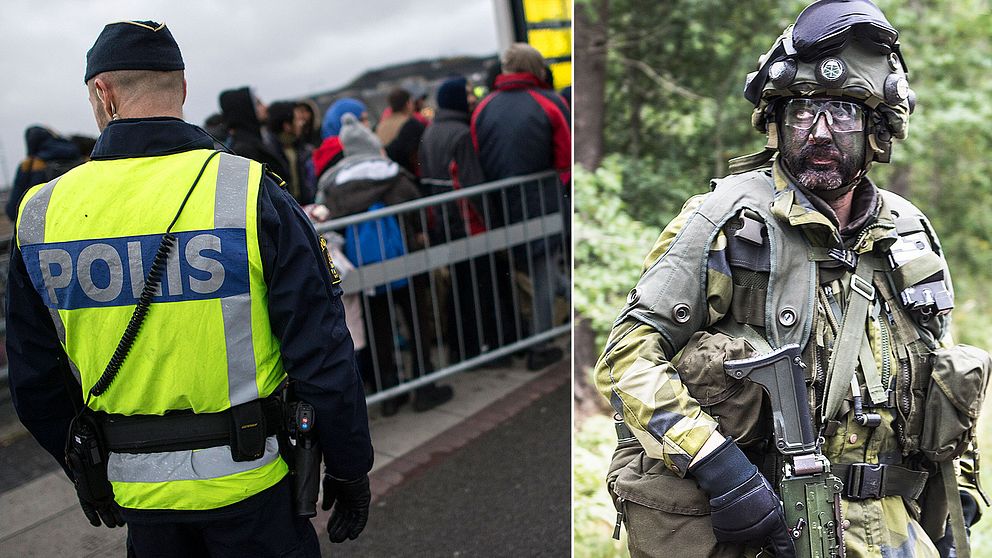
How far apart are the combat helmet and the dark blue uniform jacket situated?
4.16ft

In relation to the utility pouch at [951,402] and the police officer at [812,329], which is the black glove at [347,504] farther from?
the utility pouch at [951,402]

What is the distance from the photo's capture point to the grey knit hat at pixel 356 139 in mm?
4996

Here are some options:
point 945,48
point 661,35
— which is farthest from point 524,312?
point 945,48

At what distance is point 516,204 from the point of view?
5645 mm

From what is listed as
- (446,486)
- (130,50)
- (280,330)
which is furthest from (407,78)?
(280,330)

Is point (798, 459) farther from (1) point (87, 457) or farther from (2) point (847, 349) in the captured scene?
(1) point (87, 457)

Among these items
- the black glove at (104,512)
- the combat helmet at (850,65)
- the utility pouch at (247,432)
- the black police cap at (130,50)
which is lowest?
the black glove at (104,512)

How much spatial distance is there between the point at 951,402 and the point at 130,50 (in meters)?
2.19

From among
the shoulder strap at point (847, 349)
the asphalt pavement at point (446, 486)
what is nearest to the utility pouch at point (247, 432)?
the shoulder strap at point (847, 349)

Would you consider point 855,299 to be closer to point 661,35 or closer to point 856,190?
point 856,190

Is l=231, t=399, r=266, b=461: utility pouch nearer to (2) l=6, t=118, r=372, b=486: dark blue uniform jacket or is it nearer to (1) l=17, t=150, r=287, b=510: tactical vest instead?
(1) l=17, t=150, r=287, b=510: tactical vest

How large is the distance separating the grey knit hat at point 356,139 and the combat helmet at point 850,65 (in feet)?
10.7

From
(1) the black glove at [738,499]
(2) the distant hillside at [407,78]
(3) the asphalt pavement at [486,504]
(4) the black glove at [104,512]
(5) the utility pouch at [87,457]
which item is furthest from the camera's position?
(2) the distant hillside at [407,78]

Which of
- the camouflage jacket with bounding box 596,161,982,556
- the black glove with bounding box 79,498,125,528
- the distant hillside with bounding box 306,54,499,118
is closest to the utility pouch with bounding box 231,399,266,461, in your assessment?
the black glove with bounding box 79,498,125,528
